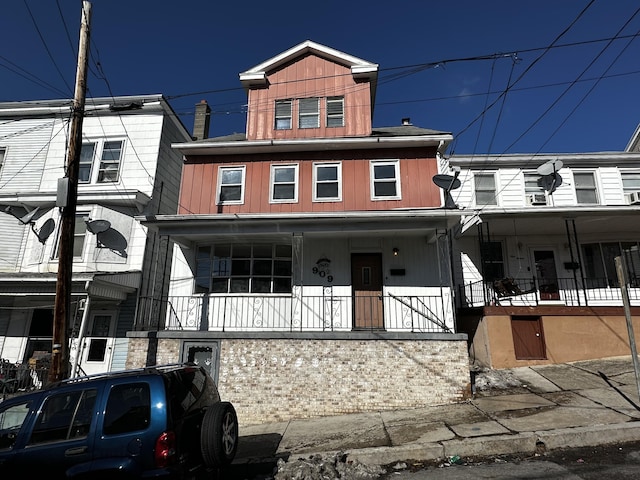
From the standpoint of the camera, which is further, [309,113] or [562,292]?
[309,113]

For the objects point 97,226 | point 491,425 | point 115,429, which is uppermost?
point 97,226

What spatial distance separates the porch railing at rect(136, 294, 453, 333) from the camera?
1096 centimetres

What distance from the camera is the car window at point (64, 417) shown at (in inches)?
171

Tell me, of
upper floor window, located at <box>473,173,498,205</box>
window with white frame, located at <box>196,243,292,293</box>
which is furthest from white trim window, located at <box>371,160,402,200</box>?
upper floor window, located at <box>473,173,498,205</box>

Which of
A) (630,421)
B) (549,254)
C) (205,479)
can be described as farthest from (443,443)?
(549,254)

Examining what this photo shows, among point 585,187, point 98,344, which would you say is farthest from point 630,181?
point 98,344

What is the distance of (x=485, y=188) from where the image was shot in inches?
555

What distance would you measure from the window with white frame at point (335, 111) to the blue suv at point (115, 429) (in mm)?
10286

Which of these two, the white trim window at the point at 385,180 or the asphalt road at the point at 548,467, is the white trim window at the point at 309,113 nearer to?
the white trim window at the point at 385,180

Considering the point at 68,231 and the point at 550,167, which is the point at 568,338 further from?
the point at 68,231

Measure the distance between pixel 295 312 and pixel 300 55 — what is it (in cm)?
896

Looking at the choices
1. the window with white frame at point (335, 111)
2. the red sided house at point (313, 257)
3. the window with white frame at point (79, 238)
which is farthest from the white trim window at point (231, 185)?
the window with white frame at point (79, 238)

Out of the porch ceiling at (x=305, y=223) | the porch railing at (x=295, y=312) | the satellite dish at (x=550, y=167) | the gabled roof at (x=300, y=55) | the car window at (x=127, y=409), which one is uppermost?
the gabled roof at (x=300, y=55)

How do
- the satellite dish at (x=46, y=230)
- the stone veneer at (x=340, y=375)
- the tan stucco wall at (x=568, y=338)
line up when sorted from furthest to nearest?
the satellite dish at (x=46, y=230) < the tan stucco wall at (x=568, y=338) < the stone veneer at (x=340, y=375)
